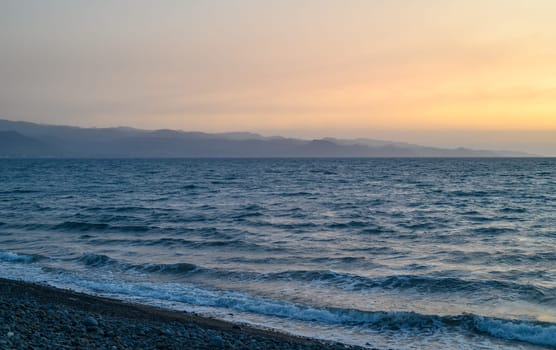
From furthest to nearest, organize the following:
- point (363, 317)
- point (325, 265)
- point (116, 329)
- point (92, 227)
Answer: point (92, 227) → point (325, 265) → point (363, 317) → point (116, 329)

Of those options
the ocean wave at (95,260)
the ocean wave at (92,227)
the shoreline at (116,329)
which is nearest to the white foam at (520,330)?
the shoreline at (116,329)

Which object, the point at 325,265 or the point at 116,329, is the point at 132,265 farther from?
the point at 116,329

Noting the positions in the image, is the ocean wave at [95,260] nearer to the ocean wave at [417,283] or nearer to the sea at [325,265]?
the sea at [325,265]

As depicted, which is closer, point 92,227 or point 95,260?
point 95,260

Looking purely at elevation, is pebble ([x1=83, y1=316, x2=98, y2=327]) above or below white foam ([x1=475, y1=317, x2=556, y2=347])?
above

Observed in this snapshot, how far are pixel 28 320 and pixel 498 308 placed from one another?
37.1ft

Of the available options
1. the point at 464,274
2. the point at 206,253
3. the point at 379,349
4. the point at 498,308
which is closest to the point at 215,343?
the point at 379,349

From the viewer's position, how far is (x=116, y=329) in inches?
382

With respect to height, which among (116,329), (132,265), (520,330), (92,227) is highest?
(116,329)

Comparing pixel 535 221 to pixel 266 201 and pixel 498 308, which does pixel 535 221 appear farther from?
pixel 266 201

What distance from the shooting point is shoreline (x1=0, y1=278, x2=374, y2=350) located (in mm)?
8562

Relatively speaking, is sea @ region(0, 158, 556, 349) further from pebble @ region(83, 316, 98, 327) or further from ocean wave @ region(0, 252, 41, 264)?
pebble @ region(83, 316, 98, 327)

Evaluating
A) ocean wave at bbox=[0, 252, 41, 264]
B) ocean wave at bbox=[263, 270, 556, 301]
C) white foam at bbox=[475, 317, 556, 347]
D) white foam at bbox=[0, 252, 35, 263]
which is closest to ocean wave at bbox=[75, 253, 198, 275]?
ocean wave at bbox=[0, 252, 41, 264]

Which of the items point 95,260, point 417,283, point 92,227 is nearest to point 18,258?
point 95,260
